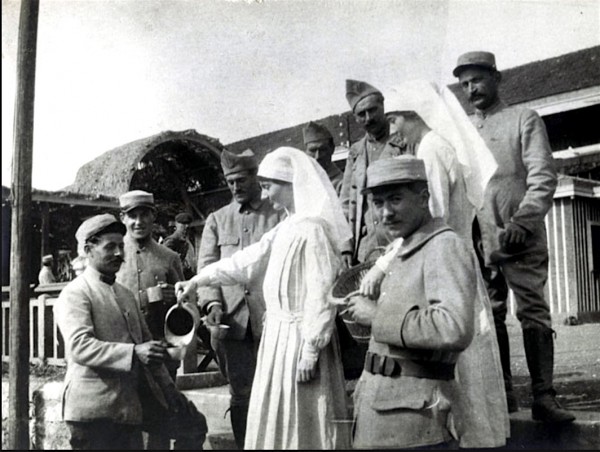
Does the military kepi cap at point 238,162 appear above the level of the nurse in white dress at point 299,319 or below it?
above

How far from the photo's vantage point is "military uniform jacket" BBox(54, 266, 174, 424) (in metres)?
2.97

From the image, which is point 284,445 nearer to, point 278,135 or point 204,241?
point 204,241

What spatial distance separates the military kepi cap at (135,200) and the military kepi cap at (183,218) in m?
0.22

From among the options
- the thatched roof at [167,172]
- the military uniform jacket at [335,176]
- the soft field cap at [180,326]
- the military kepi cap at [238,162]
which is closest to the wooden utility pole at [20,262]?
the thatched roof at [167,172]

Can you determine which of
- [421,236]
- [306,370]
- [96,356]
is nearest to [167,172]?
[96,356]

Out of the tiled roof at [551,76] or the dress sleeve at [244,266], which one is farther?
the tiled roof at [551,76]

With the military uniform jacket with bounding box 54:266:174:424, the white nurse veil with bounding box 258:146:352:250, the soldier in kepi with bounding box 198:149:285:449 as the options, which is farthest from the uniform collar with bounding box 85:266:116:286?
the white nurse veil with bounding box 258:146:352:250

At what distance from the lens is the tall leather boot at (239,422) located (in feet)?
10.9

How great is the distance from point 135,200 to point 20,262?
24.9 inches

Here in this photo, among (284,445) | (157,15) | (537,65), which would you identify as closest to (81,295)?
(284,445)

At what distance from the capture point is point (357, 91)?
3320mm

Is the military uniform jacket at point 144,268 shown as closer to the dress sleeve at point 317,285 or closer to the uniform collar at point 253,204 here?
the uniform collar at point 253,204

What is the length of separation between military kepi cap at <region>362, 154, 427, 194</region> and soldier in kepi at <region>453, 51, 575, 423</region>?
85cm

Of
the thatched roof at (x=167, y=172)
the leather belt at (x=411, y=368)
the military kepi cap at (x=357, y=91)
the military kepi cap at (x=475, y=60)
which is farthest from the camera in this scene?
the thatched roof at (x=167, y=172)
